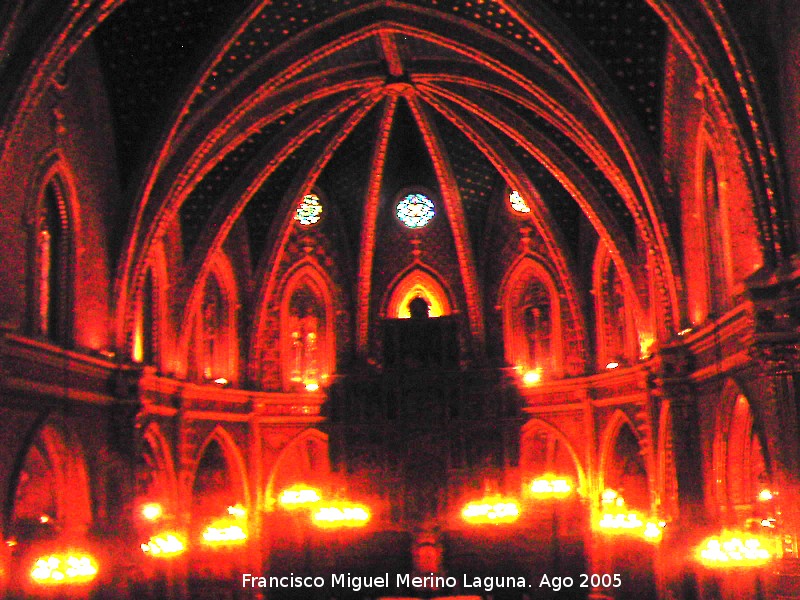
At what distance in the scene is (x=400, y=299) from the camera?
3356 centimetres

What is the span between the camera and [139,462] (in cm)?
2584

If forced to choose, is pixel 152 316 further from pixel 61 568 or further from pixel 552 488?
pixel 552 488

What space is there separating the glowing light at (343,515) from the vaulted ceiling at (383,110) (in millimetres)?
7526

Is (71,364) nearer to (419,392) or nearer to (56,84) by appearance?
(56,84)

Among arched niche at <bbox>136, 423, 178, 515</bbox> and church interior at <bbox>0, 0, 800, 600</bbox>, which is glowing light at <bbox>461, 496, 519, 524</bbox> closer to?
church interior at <bbox>0, 0, 800, 600</bbox>

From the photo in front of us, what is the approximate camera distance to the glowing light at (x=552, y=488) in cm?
3058

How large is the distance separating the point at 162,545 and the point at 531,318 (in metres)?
12.9

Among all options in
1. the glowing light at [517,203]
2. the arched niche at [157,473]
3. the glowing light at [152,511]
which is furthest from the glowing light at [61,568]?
the glowing light at [517,203]

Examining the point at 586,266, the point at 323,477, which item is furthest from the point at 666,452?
the point at 323,477

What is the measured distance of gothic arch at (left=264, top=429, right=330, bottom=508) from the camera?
3272 centimetres

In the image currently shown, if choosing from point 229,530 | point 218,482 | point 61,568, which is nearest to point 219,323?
point 218,482

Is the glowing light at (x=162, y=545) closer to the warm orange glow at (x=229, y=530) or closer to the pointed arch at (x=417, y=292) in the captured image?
the warm orange glow at (x=229, y=530)

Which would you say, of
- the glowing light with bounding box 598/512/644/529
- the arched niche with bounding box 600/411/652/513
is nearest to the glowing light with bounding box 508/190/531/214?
the arched niche with bounding box 600/411/652/513

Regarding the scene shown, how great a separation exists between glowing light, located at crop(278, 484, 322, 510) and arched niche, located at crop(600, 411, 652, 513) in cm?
871
